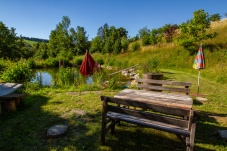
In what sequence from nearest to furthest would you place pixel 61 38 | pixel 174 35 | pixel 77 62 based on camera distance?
pixel 174 35 → pixel 77 62 → pixel 61 38

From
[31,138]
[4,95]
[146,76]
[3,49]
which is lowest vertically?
[31,138]

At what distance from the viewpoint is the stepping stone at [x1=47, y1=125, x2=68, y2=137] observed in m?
3.30

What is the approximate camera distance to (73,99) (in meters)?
5.89

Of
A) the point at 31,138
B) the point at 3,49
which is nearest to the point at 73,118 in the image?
the point at 31,138

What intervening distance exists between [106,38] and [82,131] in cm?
3787

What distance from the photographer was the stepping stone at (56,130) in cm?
330

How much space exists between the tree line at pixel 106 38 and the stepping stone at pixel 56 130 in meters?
17.5

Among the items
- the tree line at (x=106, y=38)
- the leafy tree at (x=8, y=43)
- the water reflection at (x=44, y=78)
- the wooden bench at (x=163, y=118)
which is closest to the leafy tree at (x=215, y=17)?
the tree line at (x=106, y=38)

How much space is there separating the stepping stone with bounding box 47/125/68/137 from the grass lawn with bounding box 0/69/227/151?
0.08 metres

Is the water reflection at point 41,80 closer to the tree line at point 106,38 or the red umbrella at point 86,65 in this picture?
the red umbrella at point 86,65

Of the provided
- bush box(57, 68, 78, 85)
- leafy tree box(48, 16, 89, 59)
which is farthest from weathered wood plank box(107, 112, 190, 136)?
leafy tree box(48, 16, 89, 59)

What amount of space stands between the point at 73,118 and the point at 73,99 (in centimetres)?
173

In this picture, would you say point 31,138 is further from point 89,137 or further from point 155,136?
point 155,136

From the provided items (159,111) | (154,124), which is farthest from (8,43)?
(159,111)
